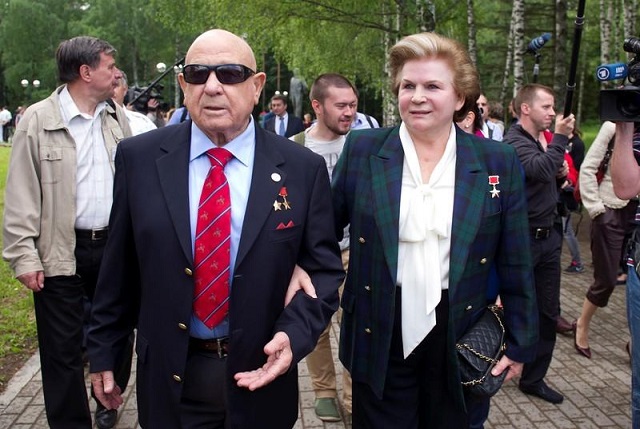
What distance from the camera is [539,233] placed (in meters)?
4.72

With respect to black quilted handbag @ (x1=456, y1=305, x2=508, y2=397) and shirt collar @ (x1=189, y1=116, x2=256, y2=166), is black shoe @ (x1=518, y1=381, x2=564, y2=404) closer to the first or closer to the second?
black quilted handbag @ (x1=456, y1=305, x2=508, y2=397)

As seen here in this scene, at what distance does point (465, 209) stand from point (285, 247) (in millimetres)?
814

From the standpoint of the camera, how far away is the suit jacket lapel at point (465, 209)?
8.81 ft

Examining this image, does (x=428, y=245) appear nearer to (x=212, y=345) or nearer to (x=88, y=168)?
(x=212, y=345)

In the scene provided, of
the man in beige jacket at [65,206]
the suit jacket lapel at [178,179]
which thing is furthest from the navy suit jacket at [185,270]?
the man in beige jacket at [65,206]

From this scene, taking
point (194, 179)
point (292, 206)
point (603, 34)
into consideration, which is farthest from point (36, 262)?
point (603, 34)

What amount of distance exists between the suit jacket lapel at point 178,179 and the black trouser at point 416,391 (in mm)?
999

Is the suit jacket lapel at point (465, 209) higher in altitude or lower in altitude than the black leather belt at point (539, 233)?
higher

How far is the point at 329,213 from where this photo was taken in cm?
254

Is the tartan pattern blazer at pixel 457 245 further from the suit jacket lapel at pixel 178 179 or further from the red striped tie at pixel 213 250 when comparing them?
the suit jacket lapel at pixel 178 179

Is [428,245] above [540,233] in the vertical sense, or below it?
above

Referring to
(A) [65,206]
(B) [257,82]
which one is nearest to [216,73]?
(B) [257,82]

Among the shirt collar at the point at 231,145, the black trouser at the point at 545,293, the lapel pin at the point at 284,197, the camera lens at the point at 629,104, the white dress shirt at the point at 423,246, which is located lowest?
the black trouser at the point at 545,293

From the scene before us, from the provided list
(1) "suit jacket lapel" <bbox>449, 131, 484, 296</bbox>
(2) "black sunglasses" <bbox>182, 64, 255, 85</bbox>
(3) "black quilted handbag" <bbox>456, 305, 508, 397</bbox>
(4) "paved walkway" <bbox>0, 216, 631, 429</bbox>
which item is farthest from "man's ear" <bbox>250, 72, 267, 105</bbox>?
(4) "paved walkway" <bbox>0, 216, 631, 429</bbox>
